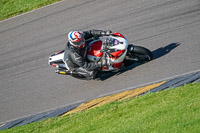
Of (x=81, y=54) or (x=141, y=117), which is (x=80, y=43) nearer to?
(x=81, y=54)

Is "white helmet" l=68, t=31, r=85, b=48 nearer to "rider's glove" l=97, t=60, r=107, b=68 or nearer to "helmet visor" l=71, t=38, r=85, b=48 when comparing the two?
"helmet visor" l=71, t=38, r=85, b=48

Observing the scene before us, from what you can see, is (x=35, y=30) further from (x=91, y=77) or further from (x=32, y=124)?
(x=32, y=124)

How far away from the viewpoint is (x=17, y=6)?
57.8 feet

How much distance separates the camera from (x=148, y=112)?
7609 mm

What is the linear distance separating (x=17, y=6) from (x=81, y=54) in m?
8.10

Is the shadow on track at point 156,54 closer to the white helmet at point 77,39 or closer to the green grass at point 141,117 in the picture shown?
the white helmet at point 77,39

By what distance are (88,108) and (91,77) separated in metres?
1.38

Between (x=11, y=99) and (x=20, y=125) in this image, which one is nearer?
(x=20, y=125)

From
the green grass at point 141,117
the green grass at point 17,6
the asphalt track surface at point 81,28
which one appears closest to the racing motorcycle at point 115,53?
the asphalt track surface at point 81,28

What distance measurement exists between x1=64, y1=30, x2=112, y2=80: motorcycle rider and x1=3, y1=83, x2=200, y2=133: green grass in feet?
5.76

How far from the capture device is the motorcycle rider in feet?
33.7

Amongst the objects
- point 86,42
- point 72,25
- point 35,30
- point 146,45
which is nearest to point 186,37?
point 146,45

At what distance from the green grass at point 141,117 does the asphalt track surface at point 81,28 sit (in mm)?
1396

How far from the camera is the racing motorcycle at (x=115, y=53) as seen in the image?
1024 centimetres
